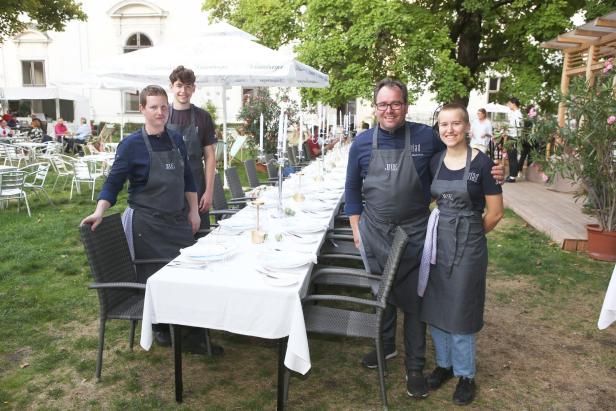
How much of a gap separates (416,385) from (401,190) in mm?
1202

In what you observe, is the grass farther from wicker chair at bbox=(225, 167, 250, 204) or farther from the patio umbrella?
the patio umbrella

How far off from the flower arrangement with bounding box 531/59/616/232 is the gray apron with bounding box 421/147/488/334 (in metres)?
3.38

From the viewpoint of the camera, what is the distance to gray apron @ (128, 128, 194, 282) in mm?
3256

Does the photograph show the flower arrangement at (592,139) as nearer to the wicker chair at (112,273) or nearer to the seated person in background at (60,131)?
the wicker chair at (112,273)

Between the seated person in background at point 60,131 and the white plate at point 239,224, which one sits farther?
the seated person in background at point 60,131

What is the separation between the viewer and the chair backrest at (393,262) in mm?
2648

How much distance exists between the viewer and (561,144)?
610cm

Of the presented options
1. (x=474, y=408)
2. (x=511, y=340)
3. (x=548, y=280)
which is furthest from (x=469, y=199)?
(x=548, y=280)

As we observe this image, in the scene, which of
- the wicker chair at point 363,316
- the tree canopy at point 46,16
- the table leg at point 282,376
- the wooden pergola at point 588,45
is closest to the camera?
the table leg at point 282,376

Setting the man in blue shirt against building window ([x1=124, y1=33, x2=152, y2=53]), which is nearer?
the man in blue shirt

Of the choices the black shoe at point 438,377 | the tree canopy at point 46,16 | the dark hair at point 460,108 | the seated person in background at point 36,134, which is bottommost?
the black shoe at point 438,377

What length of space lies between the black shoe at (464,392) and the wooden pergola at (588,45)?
242 inches

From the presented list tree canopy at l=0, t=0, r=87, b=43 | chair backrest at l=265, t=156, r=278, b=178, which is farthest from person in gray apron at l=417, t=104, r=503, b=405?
tree canopy at l=0, t=0, r=87, b=43

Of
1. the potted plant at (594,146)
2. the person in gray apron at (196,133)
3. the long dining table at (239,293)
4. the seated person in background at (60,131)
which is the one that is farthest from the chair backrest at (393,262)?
the seated person in background at (60,131)
